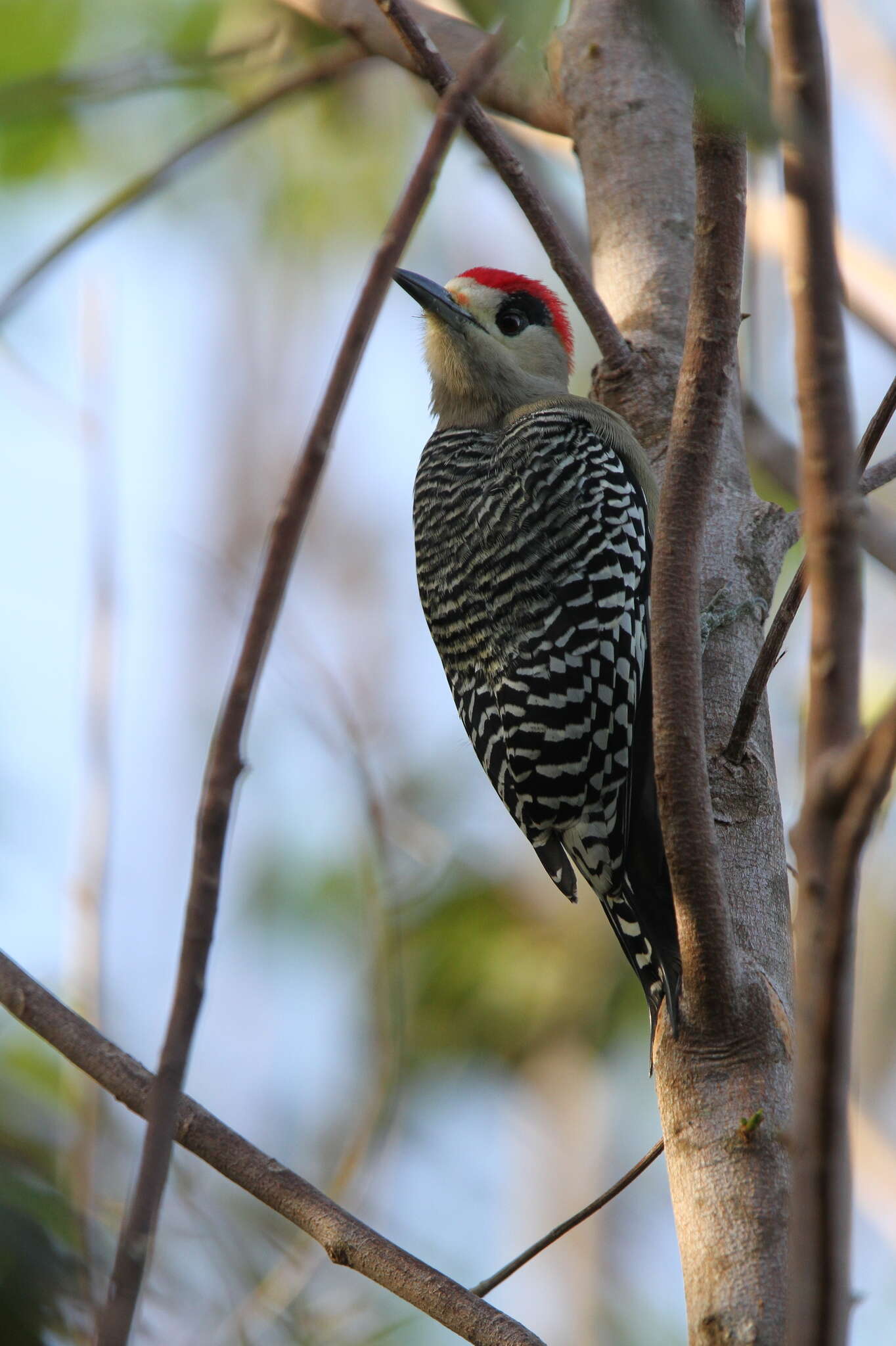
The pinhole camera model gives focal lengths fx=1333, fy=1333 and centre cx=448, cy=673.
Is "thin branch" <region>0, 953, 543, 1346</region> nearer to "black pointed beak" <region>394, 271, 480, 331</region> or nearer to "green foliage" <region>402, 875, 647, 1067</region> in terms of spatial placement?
"black pointed beak" <region>394, 271, 480, 331</region>

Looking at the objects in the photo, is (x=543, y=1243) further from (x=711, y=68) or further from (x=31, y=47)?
(x=31, y=47)

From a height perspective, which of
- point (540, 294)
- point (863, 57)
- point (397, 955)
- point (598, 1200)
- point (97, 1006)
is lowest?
point (598, 1200)

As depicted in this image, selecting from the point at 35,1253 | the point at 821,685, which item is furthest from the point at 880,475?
the point at 35,1253

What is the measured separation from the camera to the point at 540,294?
15.6ft

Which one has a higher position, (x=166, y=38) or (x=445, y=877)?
(x=166, y=38)

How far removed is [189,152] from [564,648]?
2039 millimetres

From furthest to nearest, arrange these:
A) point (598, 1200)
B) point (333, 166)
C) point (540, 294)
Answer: point (333, 166) → point (540, 294) → point (598, 1200)

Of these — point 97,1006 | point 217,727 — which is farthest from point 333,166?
point 217,727

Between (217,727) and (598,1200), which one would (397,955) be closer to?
(598,1200)

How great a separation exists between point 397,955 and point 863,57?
406 cm

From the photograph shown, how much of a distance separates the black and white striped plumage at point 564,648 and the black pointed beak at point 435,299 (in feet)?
2.33

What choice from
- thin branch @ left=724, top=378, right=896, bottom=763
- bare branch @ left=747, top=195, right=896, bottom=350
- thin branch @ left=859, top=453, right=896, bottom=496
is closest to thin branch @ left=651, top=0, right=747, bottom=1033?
thin branch @ left=724, top=378, right=896, bottom=763

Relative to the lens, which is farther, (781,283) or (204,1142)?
(781,283)

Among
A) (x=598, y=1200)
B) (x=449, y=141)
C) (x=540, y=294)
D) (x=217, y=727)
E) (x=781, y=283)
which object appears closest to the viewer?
(x=217, y=727)
